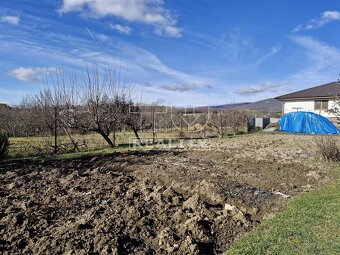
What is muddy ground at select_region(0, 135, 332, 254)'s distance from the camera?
11.2 feet

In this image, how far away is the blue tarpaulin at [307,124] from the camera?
67.6 ft

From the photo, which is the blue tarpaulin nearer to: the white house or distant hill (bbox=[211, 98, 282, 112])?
the white house

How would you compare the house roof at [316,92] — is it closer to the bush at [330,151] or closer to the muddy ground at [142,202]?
the bush at [330,151]

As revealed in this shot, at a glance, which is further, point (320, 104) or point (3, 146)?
point (320, 104)

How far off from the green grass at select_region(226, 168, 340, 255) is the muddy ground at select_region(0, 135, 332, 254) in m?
0.21

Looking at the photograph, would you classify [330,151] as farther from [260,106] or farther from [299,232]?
[260,106]

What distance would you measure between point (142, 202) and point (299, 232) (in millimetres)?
2214

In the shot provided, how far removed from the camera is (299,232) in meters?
3.70

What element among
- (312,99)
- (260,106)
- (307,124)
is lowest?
(307,124)

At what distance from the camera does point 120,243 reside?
333 centimetres

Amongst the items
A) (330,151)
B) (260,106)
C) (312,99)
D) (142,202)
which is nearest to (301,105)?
(312,99)

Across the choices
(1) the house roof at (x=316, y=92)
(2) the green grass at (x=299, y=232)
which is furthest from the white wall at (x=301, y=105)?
(2) the green grass at (x=299, y=232)

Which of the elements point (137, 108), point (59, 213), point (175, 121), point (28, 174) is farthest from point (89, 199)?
point (175, 121)

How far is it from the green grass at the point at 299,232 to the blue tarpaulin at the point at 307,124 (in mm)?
17397
